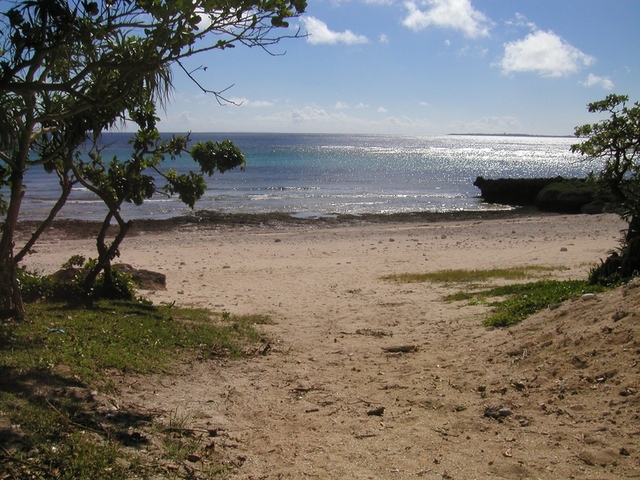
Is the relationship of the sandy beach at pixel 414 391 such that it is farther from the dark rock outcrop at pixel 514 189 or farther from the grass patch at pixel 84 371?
the dark rock outcrop at pixel 514 189

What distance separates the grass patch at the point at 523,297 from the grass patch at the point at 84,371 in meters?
3.58

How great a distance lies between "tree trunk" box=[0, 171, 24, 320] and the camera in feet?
22.4

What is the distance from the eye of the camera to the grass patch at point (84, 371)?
12.9 ft

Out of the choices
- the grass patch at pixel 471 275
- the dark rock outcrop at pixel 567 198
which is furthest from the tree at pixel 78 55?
the dark rock outcrop at pixel 567 198

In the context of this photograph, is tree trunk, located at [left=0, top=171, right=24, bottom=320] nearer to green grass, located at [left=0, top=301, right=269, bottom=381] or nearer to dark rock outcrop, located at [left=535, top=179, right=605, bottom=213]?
green grass, located at [left=0, top=301, right=269, bottom=381]

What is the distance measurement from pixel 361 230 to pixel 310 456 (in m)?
24.1

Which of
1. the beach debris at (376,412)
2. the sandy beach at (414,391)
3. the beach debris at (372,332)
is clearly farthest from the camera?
the beach debris at (372,332)

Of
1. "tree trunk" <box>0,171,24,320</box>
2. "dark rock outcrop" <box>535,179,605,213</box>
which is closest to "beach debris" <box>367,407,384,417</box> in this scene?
"tree trunk" <box>0,171,24,320</box>

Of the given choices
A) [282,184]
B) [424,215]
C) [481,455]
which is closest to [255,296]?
[481,455]

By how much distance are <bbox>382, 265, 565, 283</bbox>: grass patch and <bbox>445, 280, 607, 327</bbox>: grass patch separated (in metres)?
2.12

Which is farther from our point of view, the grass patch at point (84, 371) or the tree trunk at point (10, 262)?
the tree trunk at point (10, 262)

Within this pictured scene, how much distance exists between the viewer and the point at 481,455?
459 centimetres

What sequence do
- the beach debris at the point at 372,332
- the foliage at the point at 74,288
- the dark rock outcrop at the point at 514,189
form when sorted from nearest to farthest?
the beach debris at the point at 372,332, the foliage at the point at 74,288, the dark rock outcrop at the point at 514,189

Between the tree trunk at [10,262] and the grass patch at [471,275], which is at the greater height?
the tree trunk at [10,262]
